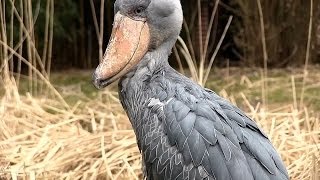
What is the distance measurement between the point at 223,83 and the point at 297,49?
806 millimetres

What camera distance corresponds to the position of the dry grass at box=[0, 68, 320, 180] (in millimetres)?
2434

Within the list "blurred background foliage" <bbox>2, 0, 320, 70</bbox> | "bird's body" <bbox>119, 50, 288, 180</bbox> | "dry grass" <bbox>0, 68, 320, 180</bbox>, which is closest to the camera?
"bird's body" <bbox>119, 50, 288, 180</bbox>

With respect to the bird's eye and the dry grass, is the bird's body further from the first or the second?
the dry grass

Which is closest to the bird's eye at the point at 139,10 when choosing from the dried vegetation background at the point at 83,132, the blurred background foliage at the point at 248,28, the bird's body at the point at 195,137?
the bird's body at the point at 195,137

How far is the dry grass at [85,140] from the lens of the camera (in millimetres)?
2434

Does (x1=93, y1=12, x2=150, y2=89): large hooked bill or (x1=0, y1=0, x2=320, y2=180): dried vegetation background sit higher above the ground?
(x1=93, y1=12, x2=150, y2=89): large hooked bill

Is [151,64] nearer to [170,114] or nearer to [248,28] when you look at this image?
[170,114]

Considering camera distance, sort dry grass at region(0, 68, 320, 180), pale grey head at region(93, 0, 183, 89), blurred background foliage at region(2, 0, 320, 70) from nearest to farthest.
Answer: pale grey head at region(93, 0, 183, 89) → dry grass at region(0, 68, 320, 180) → blurred background foliage at region(2, 0, 320, 70)

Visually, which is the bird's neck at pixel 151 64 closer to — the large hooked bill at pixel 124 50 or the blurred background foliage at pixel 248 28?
the large hooked bill at pixel 124 50

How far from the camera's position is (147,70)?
5.76 feet

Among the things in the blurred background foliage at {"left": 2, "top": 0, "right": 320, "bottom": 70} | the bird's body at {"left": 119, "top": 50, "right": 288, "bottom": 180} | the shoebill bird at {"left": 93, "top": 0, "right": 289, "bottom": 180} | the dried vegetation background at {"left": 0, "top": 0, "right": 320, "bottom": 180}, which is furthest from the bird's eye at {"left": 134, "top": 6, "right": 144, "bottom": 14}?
the blurred background foliage at {"left": 2, "top": 0, "right": 320, "bottom": 70}

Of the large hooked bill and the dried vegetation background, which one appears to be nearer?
the large hooked bill

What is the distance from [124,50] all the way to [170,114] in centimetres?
21

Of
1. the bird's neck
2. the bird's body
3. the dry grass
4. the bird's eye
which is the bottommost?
the dry grass
